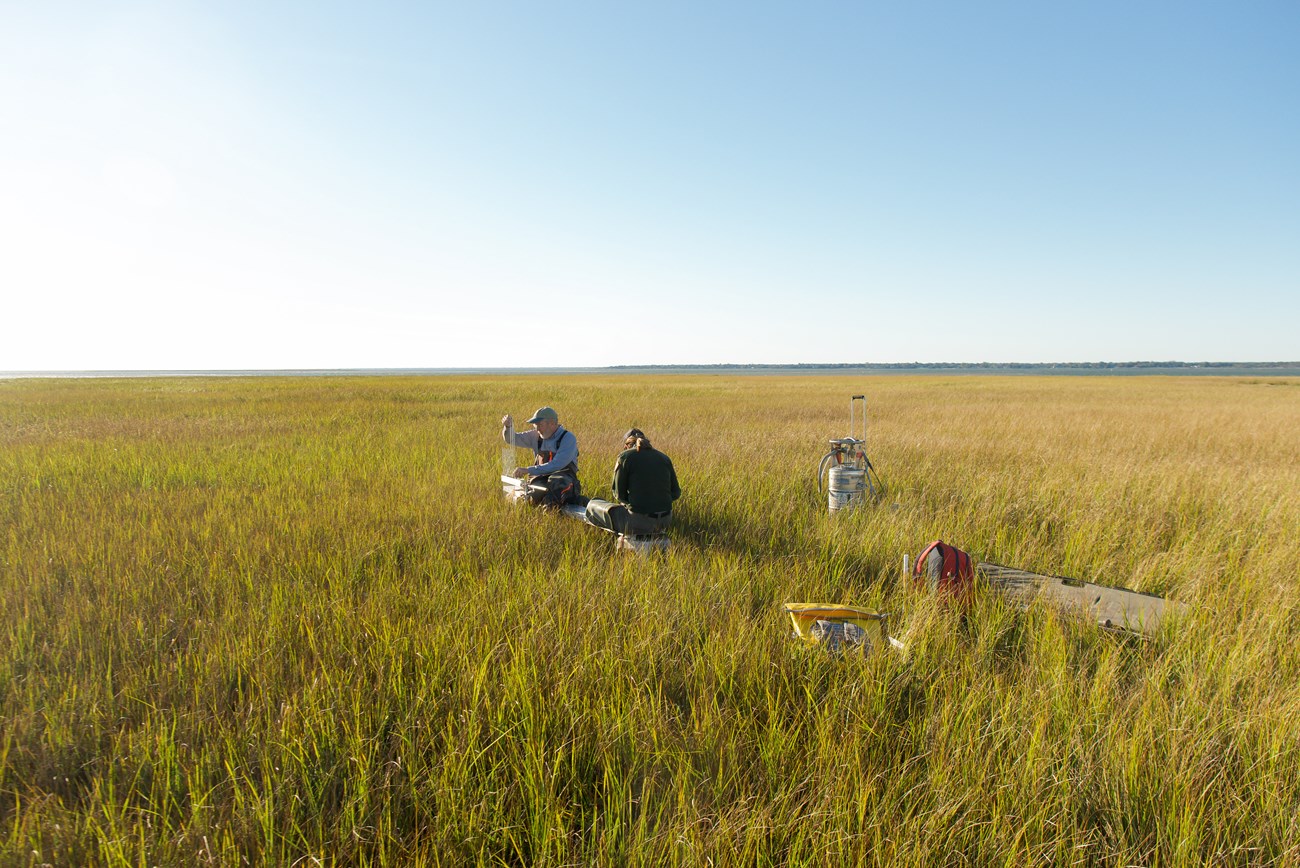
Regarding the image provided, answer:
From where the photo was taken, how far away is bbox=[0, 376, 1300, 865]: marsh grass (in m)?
2.08

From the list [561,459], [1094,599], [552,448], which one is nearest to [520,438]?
[552,448]

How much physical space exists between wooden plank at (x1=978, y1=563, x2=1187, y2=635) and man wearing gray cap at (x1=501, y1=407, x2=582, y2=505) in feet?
14.4

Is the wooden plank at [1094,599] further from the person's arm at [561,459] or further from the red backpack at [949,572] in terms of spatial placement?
the person's arm at [561,459]

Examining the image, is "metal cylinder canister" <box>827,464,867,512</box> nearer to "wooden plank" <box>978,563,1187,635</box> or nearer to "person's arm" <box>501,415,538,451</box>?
"wooden plank" <box>978,563,1187,635</box>

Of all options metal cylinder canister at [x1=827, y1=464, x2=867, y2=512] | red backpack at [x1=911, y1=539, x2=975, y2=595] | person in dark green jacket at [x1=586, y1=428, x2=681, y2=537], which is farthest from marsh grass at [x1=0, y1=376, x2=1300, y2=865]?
person in dark green jacket at [x1=586, y1=428, x2=681, y2=537]

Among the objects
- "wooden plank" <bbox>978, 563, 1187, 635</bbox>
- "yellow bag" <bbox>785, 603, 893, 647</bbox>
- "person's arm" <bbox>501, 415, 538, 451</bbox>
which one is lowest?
"wooden plank" <bbox>978, 563, 1187, 635</bbox>

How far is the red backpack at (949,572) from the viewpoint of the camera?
13.2 feet

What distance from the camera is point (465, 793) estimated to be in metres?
2.29

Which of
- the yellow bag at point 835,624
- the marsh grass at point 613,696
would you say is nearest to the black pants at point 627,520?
the marsh grass at point 613,696

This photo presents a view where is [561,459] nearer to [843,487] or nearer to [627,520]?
[627,520]

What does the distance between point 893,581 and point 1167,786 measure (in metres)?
2.57

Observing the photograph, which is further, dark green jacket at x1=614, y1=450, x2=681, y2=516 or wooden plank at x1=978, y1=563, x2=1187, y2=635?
dark green jacket at x1=614, y1=450, x2=681, y2=516

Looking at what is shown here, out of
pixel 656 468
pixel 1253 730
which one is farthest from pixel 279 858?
pixel 1253 730

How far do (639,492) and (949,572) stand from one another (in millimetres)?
2672
